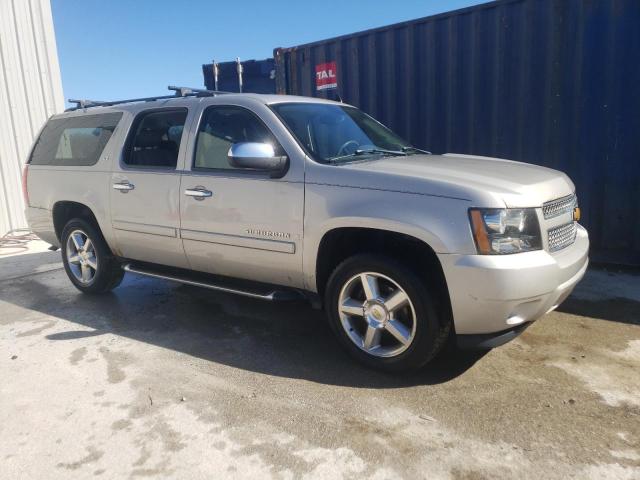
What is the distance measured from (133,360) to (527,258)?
268 cm

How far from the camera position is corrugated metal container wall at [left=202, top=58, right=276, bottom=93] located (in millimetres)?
11172

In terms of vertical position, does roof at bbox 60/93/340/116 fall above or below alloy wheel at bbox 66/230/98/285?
above

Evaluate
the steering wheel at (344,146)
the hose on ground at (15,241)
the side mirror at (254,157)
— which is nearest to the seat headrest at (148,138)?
the side mirror at (254,157)

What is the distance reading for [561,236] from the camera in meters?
3.22

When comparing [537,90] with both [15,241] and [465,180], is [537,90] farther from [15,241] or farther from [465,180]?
[15,241]

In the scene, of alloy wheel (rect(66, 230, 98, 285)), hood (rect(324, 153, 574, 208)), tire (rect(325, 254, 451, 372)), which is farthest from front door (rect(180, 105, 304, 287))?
alloy wheel (rect(66, 230, 98, 285))

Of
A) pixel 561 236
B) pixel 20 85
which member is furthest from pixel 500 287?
pixel 20 85

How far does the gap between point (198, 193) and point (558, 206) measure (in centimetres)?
251

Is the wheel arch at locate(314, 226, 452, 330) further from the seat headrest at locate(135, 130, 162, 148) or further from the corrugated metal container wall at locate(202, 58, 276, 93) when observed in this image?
the corrugated metal container wall at locate(202, 58, 276, 93)

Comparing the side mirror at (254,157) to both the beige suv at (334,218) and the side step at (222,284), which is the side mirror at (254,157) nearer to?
the beige suv at (334,218)

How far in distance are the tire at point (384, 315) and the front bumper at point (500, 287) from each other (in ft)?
0.61

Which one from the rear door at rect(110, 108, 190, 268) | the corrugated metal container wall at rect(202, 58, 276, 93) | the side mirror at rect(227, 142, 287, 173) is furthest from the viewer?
the corrugated metal container wall at rect(202, 58, 276, 93)

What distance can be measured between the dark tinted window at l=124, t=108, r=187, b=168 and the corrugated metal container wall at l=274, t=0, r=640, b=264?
11.4 ft

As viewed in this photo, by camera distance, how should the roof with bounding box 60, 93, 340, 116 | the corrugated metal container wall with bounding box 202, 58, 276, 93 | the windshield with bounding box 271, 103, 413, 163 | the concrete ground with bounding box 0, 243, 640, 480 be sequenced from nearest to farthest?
the concrete ground with bounding box 0, 243, 640, 480
the windshield with bounding box 271, 103, 413, 163
the roof with bounding box 60, 93, 340, 116
the corrugated metal container wall with bounding box 202, 58, 276, 93
